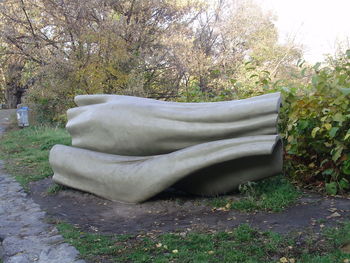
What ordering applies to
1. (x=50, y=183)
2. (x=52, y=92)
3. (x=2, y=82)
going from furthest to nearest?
(x=2, y=82) < (x=52, y=92) < (x=50, y=183)

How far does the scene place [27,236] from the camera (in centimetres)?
358

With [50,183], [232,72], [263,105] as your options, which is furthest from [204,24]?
[263,105]

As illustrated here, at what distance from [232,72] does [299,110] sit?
1095 centimetres

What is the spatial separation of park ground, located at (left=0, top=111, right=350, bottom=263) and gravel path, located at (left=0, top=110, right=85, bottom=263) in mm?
105

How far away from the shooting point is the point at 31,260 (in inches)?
121

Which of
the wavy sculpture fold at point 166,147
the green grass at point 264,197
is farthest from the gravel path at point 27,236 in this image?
the green grass at point 264,197

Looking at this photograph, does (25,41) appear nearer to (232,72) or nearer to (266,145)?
(232,72)

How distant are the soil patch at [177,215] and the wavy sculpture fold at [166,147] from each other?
15 cm

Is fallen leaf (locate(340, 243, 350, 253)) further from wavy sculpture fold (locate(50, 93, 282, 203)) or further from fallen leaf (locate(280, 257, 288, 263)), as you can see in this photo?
wavy sculpture fold (locate(50, 93, 282, 203))

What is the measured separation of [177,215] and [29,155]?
4857mm

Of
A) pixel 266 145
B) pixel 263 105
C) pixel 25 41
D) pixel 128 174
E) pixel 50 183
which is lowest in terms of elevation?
pixel 50 183

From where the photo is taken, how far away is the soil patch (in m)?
3.43

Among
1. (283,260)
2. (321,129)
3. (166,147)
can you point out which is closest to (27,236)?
(166,147)

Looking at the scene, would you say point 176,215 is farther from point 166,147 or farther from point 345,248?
point 345,248
